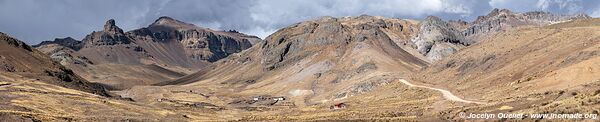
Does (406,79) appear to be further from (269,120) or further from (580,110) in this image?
(580,110)

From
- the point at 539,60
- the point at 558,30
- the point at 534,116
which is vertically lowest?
the point at 534,116

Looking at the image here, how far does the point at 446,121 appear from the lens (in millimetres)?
75125

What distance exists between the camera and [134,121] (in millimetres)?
105000

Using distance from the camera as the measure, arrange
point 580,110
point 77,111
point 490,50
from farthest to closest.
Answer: point 490,50, point 77,111, point 580,110

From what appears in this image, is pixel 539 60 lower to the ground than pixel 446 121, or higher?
higher

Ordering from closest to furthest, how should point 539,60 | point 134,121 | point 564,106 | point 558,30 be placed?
1. point 564,106
2. point 134,121
3. point 539,60
4. point 558,30

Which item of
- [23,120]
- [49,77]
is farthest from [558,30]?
[49,77]

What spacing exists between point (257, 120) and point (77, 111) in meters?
37.7

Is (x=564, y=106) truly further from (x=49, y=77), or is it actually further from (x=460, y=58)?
(x=49, y=77)

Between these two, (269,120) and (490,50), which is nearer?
(269,120)

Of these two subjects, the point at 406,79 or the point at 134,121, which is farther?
the point at 406,79

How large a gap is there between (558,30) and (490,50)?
20.2 meters

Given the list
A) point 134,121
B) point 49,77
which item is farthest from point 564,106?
point 49,77

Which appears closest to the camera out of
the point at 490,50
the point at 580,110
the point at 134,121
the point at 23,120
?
the point at 580,110
